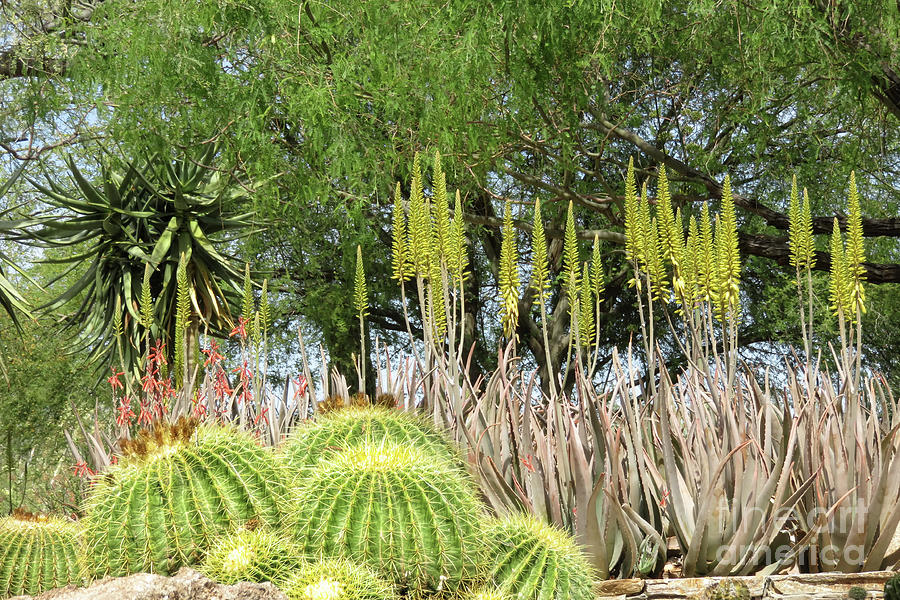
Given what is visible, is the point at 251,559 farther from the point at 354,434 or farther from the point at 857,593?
the point at 857,593

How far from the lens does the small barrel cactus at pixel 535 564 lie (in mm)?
2756

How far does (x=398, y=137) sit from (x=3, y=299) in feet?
14.9

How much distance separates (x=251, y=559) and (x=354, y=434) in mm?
740

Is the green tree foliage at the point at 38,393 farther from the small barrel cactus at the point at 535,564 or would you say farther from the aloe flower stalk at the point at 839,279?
the aloe flower stalk at the point at 839,279

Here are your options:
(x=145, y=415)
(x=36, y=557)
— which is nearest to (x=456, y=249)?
(x=36, y=557)

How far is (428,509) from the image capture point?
2.64 m

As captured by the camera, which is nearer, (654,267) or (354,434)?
(354,434)

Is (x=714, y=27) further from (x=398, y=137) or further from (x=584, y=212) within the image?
(x=584, y=212)

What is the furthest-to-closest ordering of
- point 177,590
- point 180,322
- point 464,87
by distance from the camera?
point 464,87, point 180,322, point 177,590

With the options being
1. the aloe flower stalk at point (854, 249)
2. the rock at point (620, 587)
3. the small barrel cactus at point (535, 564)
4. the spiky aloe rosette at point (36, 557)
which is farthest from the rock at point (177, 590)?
the aloe flower stalk at point (854, 249)

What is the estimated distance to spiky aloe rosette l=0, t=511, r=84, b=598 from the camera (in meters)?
3.27

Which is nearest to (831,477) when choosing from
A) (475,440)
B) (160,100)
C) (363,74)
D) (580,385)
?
(580,385)

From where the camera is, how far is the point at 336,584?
246 cm

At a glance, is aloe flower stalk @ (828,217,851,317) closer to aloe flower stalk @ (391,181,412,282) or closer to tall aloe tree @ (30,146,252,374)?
aloe flower stalk @ (391,181,412,282)
